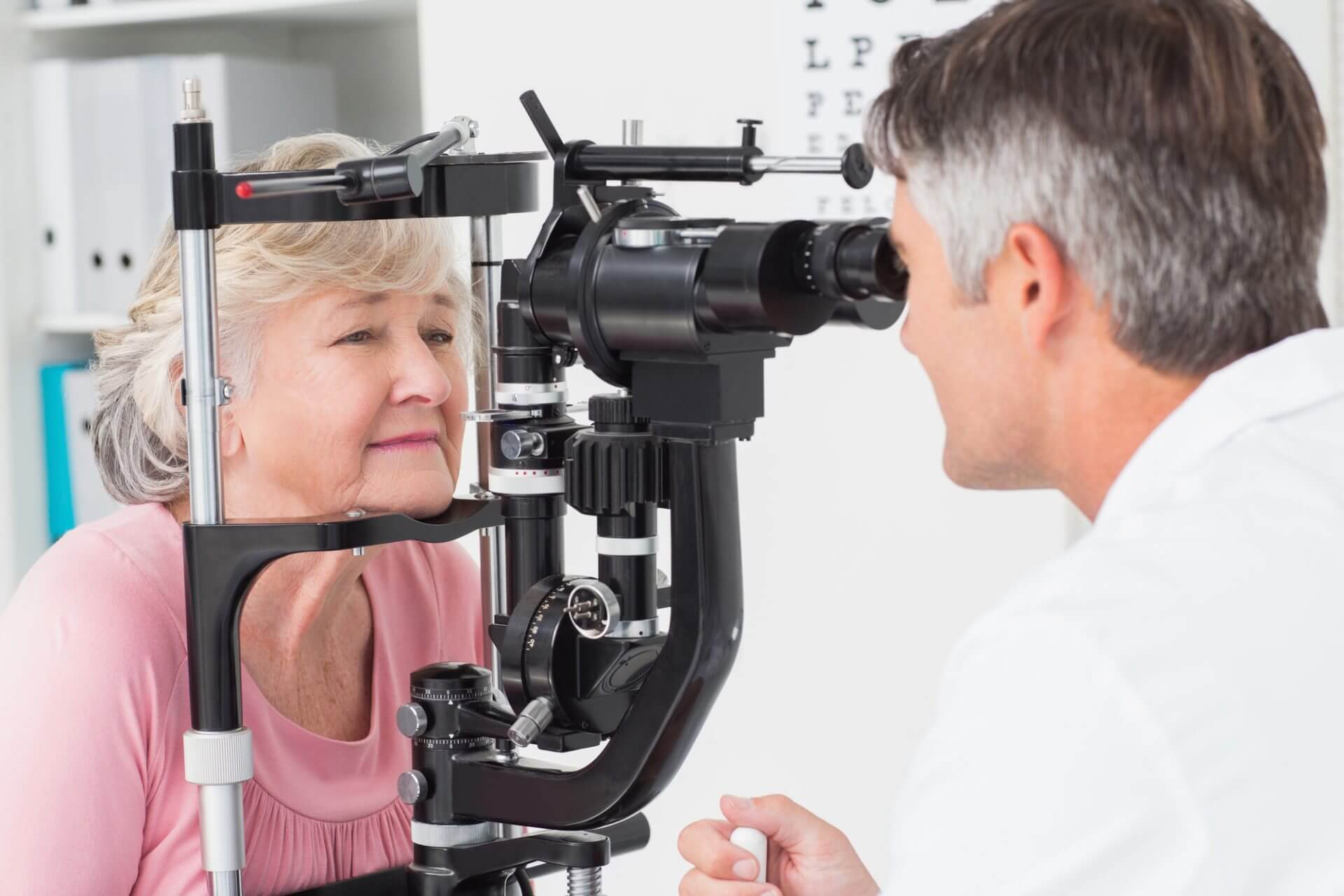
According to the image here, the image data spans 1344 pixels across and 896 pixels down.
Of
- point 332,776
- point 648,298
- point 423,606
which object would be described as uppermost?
point 648,298

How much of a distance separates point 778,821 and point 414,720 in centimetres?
25

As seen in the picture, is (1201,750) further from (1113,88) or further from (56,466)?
(56,466)

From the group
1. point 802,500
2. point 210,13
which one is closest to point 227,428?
point 802,500

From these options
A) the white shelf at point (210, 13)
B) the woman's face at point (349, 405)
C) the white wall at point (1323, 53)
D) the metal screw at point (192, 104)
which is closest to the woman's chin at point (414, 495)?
the woman's face at point (349, 405)

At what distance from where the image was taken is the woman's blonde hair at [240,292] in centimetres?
117

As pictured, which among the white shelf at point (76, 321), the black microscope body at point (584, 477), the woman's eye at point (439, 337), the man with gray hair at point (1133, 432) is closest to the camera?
the man with gray hair at point (1133, 432)

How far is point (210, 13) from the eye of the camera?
2.14 meters

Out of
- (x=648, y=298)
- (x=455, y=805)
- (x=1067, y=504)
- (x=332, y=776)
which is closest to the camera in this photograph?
(x=648, y=298)

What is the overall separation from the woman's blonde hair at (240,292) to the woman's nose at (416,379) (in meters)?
0.05

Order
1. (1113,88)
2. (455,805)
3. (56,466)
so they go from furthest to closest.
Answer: (56,466)
(455,805)
(1113,88)

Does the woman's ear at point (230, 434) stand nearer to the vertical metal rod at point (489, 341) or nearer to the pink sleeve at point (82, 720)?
the pink sleeve at point (82, 720)

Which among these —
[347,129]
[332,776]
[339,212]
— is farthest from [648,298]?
[347,129]

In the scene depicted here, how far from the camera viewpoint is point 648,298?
2.93 feet

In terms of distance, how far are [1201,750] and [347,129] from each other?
1951mm
